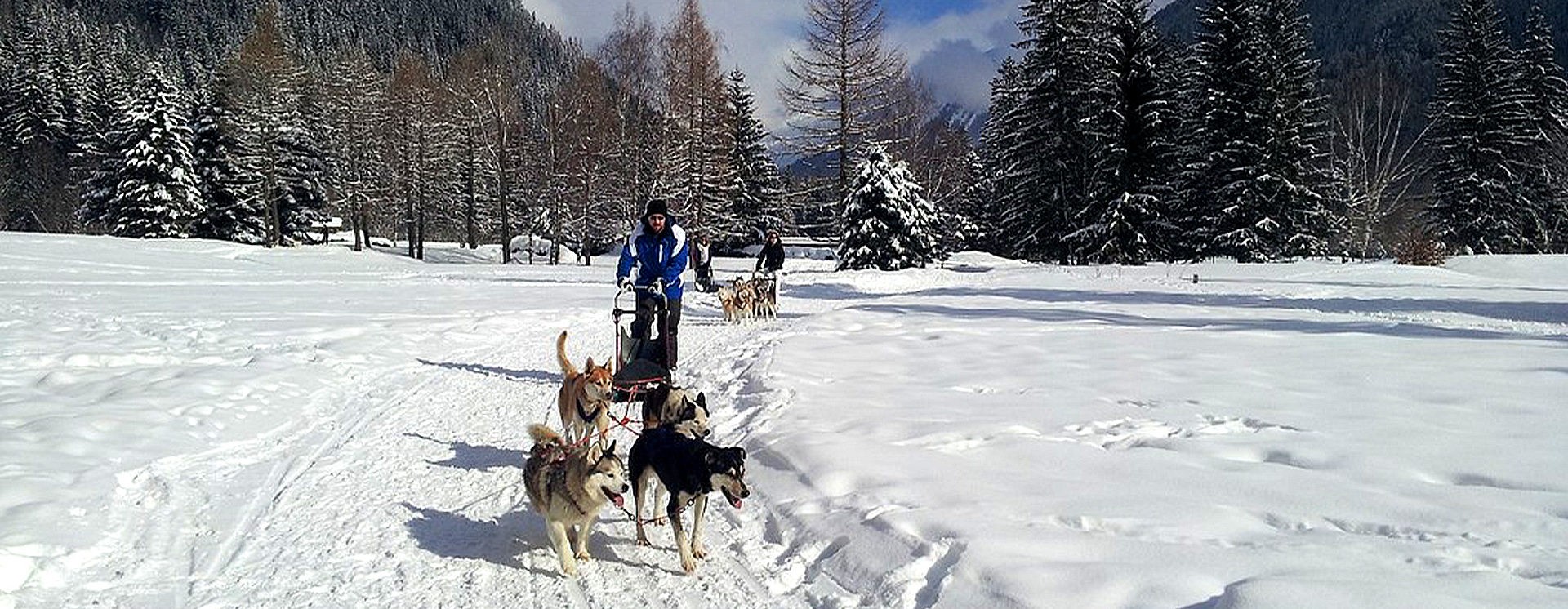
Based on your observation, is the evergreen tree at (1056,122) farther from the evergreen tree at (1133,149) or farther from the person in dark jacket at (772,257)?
the person in dark jacket at (772,257)

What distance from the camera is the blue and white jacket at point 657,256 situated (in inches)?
312

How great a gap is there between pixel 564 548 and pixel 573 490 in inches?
12.9

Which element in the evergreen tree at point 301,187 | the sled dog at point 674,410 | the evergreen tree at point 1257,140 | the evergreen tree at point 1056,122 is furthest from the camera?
the evergreen tree at point 301,187

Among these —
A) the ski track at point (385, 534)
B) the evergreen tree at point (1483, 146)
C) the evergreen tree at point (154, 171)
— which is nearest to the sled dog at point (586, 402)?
the ski track at point (385, 534)

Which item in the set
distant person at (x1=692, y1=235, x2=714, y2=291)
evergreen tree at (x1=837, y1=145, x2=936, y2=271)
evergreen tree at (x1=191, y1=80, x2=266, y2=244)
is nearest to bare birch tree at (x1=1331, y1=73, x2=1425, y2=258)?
evergreen tree at (x1=837, y1=145, x2=936, y2=271)

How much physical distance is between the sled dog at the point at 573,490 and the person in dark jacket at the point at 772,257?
12.2 meters

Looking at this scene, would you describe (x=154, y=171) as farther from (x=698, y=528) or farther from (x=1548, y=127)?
(x=1548, y=127)

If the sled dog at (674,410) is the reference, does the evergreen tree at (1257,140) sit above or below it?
above

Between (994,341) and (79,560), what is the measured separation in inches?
376

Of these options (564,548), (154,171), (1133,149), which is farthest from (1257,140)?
(154,171)

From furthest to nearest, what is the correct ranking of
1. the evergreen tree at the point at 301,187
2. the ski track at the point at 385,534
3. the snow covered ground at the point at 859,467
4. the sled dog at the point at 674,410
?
1. the evergreen tree at the point at 301,187
2. the sled dog at the point at 674,410
3. the ski track at the point at 385,534
4. the snow covered ground at the point at 859,467

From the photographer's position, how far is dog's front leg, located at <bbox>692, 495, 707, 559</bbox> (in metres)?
4.42

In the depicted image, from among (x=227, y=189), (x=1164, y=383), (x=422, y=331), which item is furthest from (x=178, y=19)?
(x=1164, y=383)

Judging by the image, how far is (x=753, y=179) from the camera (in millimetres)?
47438
